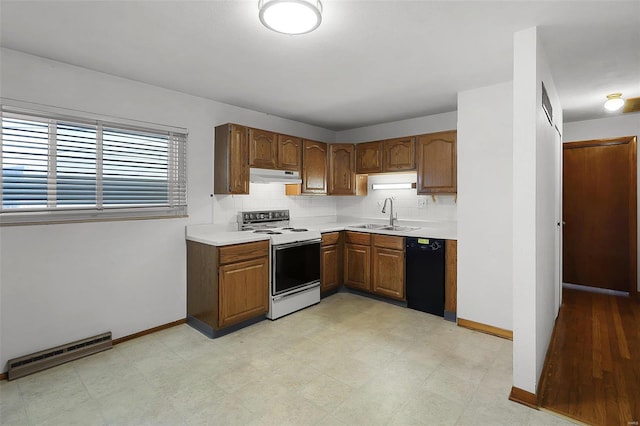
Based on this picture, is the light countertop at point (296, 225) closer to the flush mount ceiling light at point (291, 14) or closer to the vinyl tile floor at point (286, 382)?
the vinyl tile floor at point (286, 382)

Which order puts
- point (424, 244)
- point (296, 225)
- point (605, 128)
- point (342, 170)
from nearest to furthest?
point (424, 244), point (605, 128), point (296, 225), point (342, 170)

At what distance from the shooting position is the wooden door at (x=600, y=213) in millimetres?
4261

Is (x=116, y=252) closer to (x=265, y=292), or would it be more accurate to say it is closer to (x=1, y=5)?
(x=265, y=292)

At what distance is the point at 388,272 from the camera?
4012 millimetres

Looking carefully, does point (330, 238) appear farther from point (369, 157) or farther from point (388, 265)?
point (369, 157)

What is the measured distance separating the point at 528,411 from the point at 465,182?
2.02m

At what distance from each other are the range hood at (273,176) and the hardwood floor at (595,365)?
314cm

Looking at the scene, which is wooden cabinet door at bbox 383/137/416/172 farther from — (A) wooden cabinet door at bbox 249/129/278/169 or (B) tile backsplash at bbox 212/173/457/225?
(A) wooden cabinet door at bbox 249/129/278/169

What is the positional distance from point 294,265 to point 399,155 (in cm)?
197

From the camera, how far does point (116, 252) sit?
117 inches

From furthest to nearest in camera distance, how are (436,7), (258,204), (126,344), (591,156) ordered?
(591,156) → (258,204) → (126,344) → (436,7)

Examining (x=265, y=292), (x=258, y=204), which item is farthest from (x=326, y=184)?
(x=265, y=292)

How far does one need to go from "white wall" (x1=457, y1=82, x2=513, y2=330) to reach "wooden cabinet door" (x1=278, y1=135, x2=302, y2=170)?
1974 mm

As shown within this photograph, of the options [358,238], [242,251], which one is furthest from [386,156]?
[242,251]
